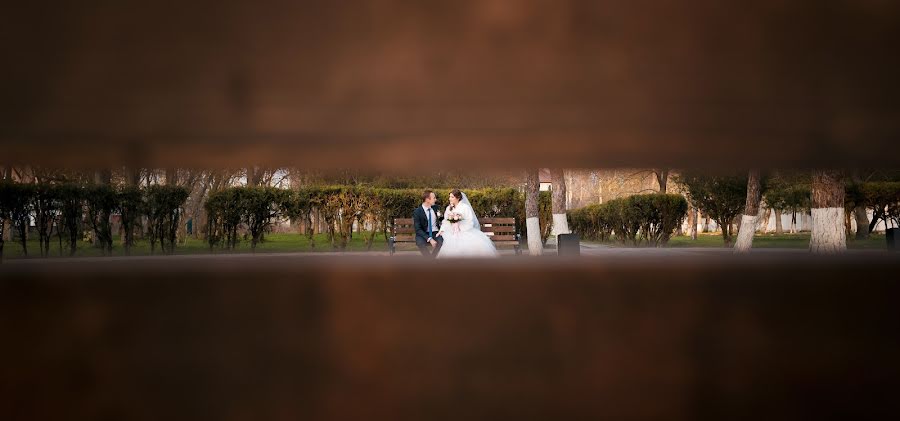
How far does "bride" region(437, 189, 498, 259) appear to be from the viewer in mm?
11648

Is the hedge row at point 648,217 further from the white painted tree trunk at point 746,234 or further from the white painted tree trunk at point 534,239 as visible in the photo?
the white painted tree trunk at point 534,239

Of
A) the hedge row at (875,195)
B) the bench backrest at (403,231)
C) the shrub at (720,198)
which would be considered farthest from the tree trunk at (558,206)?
the hedge row at (875,195)

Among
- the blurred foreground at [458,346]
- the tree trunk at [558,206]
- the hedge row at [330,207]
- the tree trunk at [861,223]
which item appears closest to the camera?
the blurred foreground at [458,346]

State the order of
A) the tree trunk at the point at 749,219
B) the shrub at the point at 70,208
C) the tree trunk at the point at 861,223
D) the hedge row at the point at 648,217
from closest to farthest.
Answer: the shrub at the point at 70,208 → the tree trunk at the point at 749,219 → the hedge row at the point at 648,217 → the tree trunk at the point at 861,223

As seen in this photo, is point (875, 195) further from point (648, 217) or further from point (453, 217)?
point (453, 217)

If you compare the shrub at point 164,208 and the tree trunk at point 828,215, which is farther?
the shrub at point 164,208

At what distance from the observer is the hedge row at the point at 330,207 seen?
18.9m

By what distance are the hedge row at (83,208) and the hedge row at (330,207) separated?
1183mm

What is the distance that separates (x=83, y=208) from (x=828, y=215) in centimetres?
1683

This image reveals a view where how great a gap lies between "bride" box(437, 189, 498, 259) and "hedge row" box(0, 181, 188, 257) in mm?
8012

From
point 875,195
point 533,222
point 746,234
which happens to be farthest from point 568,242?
point 875,195

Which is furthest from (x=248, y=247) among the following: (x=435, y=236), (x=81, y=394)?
(x=81, y=394)

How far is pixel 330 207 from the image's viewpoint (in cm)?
1995
